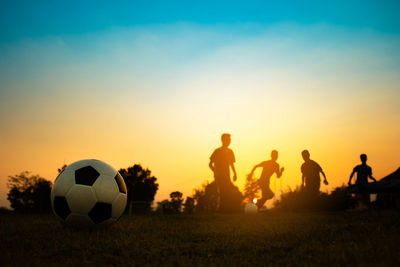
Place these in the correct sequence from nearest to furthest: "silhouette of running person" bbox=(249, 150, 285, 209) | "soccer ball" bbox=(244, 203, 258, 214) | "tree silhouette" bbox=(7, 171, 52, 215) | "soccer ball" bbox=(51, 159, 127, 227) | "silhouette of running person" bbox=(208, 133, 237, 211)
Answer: "soccer ball" bbox=(51, 159, 127, 227), "silhouette of running person" bbox=(208, 133, 237, 211), "soccer ball" bbox=(244, 203, 258, 214), "silhouette of running person" bbox=(249, 150, 285, 209), "tree silhouette" bbox=(7, 171, 52, 215)

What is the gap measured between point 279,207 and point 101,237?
10918 mm

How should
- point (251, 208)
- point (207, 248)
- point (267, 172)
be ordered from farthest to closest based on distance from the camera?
point (267, 172)
point (251, 208)
point (207, 248)

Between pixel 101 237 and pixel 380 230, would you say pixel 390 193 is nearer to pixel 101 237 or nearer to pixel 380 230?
pixel 380 230

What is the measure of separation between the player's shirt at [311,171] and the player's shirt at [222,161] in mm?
3284

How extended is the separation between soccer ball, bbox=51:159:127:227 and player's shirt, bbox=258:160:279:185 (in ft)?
24.3

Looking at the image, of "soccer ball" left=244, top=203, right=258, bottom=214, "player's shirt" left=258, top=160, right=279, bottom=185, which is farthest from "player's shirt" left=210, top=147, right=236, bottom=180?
"player's shirt" left=258, top=160, right=279, bottom=185

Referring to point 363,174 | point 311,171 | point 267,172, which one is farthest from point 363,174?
point 267,172

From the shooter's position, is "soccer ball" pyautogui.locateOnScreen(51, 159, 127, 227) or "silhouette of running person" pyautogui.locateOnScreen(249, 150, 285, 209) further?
"silhouette of running person" pyautogui.locateOnScreen(249, 150, 285, 209)

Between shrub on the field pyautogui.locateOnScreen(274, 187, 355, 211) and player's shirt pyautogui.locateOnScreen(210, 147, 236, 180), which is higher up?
player's shirt pyautogui.locateOnScreen(210, 147, 236, 180)

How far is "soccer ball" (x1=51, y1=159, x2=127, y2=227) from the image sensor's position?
5344mm

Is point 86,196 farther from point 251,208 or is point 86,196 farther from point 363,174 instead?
point 363,174

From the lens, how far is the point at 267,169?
39.1 ft

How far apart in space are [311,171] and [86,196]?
921 cm

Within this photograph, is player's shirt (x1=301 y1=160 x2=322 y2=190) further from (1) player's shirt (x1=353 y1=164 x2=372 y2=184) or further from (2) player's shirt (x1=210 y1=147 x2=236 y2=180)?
(2) player's shirt (x1=210 y1=147 x2=236 y2=180)
